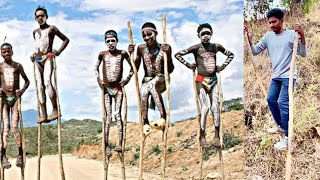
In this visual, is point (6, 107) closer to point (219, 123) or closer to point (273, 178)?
point (219, 123)

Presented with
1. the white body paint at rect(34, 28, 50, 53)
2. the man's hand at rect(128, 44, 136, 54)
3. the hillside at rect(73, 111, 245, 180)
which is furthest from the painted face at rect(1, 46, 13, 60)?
the hillside at rect(73, 111, 245, 180)

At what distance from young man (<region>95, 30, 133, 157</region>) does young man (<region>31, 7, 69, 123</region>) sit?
307 mm

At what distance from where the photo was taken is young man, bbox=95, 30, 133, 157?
5.31 m

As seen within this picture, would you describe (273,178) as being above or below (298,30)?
below

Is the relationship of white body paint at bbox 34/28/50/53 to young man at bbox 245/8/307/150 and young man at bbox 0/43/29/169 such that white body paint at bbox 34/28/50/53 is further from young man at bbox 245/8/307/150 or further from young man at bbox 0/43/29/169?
young man at bbox 245/8/307/150

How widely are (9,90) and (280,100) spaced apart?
1957 mm

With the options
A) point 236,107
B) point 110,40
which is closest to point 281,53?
point 110,40

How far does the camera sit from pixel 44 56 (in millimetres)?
5391

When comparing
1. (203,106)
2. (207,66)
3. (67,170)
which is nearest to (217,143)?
(203,106)

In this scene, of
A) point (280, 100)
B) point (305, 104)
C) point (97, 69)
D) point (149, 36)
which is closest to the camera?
point (280, 100)

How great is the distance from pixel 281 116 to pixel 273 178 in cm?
145

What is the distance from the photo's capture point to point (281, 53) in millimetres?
A: 4902

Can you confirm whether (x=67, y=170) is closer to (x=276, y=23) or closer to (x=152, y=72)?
(x=152, y=72)

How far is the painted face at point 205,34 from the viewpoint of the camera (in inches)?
212
